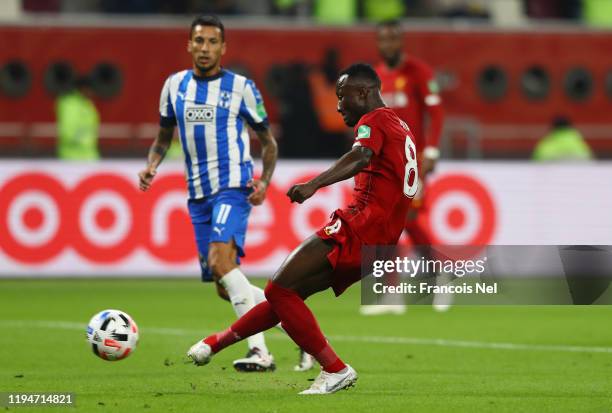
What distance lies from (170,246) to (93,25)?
8.22 meters

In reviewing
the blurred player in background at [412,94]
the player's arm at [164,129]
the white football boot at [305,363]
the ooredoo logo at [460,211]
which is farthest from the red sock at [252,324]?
the ooredoo logo at [460,211]

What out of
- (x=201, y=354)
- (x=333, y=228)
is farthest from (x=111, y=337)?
(x=333, y=228)

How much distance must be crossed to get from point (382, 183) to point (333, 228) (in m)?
0.38

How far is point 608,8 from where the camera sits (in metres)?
26.4

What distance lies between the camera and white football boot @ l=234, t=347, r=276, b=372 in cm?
945

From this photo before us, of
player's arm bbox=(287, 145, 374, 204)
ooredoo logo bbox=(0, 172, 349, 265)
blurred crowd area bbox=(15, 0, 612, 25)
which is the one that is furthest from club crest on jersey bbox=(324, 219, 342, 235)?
blurred crowd area bbox=(15, 0, 612, 25)

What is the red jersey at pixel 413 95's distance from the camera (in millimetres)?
13469

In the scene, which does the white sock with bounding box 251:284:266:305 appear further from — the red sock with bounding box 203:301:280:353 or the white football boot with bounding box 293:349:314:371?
the red sock with bounding box 203:301:280:353

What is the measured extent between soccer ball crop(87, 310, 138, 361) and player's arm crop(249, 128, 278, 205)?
4.22ft

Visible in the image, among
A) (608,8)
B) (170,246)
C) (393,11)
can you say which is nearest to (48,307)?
(170,246)

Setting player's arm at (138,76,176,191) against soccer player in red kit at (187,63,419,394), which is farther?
player's arm at (138,76,176,191)

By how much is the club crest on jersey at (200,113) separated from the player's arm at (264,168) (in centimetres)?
34

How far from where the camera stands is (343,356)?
10.4m

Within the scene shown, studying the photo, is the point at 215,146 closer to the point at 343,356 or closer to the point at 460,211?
the point at 343,356
